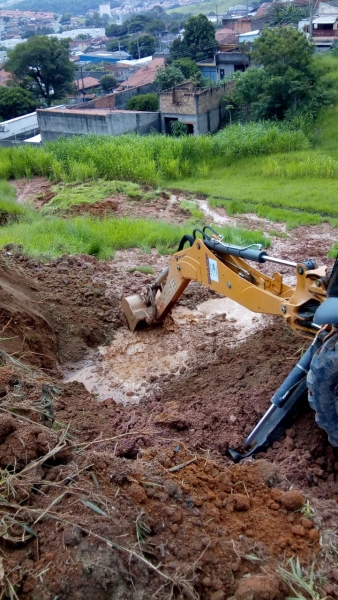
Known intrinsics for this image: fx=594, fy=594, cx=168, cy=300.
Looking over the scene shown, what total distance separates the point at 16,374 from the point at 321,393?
2.47m

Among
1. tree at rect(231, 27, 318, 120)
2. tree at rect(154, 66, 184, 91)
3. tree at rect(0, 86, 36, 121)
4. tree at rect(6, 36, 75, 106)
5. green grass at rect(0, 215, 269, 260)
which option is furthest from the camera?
tree at rect(6, 36, 75, 106)

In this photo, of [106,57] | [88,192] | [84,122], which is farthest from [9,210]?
[106,57]

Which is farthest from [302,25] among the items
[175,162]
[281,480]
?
[281,480]

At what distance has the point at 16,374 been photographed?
492 cm

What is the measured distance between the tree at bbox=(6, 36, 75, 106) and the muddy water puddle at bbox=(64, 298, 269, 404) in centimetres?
4659

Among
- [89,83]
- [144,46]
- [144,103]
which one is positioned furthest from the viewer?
[144,46]

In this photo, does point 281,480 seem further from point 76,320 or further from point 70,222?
point 70,222

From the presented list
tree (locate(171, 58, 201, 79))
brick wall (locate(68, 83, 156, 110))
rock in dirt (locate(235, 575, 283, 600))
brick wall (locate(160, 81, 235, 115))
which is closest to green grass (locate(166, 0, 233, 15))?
tree (locate(171, 58, 201, 79))

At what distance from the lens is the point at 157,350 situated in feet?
23.3

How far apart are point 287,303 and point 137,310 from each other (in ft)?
9.11

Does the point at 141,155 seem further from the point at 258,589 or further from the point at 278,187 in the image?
the point at 258,589

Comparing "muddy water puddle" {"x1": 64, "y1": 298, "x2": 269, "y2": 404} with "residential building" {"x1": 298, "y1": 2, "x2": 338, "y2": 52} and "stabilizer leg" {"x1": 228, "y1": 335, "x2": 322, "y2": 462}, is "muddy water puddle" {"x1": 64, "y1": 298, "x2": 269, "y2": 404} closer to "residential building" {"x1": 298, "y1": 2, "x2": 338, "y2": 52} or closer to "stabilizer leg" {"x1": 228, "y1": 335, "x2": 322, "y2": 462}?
"stabilizer leg" {"x1": 228, "y1": 335, "x2": 322, "y2": 462}

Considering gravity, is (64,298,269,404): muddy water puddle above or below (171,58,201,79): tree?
above

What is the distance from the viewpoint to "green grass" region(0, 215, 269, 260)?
9.91 metres
